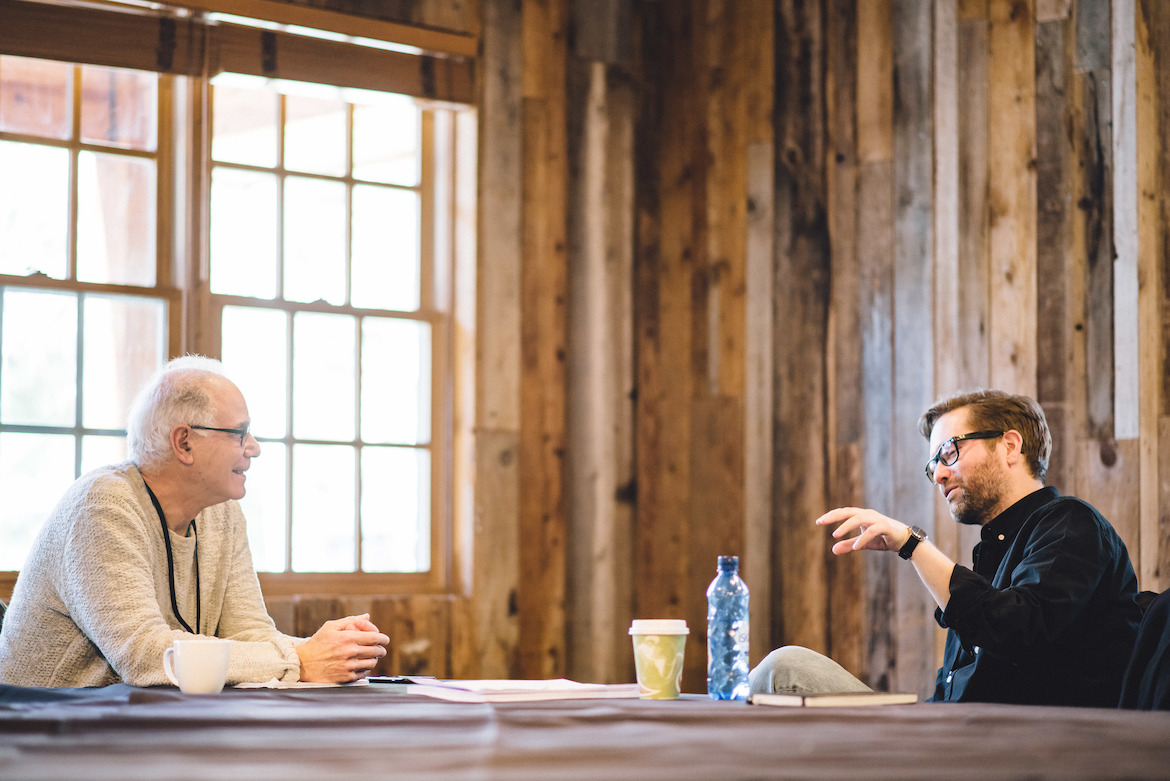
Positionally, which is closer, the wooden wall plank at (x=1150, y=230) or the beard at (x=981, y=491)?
the beard at (x=981, y=491)

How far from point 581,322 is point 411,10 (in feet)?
3.79

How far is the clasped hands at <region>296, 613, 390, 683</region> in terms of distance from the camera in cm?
208

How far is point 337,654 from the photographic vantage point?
2.09 m

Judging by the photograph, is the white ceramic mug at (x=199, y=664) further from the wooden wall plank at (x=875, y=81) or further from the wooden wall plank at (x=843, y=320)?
the wooden wall plank at (x=875, y=81)

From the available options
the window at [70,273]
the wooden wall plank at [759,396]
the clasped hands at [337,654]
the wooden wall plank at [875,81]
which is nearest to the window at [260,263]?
the window at [70,273]

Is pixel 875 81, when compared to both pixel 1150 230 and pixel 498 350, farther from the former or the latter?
pixel 498 350

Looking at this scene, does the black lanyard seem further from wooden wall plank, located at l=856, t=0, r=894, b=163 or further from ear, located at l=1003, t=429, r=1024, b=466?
wooden wall plank, located at l=856, t=0, r=894, b=163

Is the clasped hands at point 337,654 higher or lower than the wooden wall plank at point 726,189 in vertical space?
lower

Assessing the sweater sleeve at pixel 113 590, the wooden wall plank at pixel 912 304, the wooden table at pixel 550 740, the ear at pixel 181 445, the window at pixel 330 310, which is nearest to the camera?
the wooden table at pixel 550 740

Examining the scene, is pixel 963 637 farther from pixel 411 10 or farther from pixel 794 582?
pixel 411 10

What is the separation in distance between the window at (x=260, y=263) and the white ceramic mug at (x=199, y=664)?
1.81 meters

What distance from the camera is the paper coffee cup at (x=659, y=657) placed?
1.81 m

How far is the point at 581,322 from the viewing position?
4.09m

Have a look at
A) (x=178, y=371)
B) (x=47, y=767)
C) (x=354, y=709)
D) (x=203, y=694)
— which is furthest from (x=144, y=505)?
(x=47, y=767)
